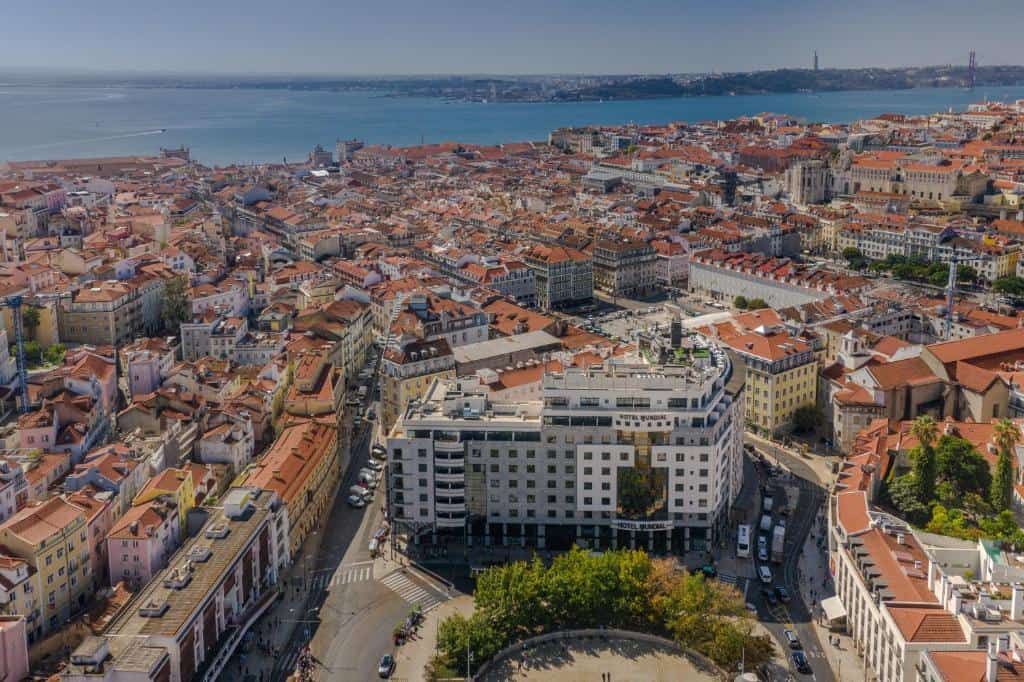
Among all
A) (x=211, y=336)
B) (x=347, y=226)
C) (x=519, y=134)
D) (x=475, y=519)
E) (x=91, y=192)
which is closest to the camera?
(x=475, y=519)

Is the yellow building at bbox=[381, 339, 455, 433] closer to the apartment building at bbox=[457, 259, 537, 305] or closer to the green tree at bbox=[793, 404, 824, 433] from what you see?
the green tree at bbox=[793, 404, 824, 433]

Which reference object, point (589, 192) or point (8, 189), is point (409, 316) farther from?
point (589, 192)

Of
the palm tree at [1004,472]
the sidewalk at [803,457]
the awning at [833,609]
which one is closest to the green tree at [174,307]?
the sidewalk at [803,457]

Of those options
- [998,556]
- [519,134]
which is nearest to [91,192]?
[998,556]

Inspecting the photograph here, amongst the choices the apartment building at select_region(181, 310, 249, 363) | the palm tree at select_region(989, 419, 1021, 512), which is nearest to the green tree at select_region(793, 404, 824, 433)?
the palm tree at select_region(989, 419, 1021, 512)

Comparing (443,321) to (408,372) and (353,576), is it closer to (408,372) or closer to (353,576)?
(408,372)
